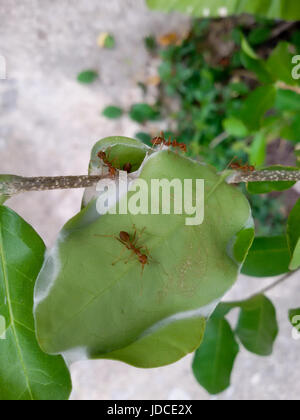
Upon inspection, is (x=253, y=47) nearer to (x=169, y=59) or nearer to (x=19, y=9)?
(x=169, y=59)

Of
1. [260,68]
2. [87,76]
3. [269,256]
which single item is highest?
[87,76]

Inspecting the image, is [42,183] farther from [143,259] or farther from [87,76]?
[87,76]

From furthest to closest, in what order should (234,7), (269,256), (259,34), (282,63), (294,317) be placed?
(259,34), (234,7), (282,63), (269,256), (294,317)

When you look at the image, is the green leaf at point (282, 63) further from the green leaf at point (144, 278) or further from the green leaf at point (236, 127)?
the green leaf at point (144, 278)

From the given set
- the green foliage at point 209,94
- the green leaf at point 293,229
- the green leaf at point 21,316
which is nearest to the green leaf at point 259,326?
the green leaf at point 293,229

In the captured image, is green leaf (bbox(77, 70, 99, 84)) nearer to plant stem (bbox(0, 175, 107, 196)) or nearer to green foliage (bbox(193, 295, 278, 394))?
green foliage (bbox(193, 295, 278, 394))

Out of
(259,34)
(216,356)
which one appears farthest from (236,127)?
(216,356)
